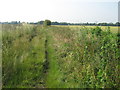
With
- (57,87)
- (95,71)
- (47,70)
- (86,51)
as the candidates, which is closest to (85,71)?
(95,71)

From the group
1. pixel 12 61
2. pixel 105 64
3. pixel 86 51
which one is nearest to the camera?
pixel 105 64

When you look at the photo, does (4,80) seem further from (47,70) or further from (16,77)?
(47,70)

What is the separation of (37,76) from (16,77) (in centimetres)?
83

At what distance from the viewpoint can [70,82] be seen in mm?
6125

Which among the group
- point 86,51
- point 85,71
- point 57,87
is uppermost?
point 86,51

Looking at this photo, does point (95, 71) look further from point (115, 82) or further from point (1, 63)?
point (1, 63)

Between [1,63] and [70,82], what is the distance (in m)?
2.40

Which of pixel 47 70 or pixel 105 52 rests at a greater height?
pixel 105 52

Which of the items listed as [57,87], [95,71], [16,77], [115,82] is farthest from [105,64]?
[16,77]

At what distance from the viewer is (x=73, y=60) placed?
24.9 ft

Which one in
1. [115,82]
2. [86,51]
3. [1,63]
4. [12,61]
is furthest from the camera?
[86,51]

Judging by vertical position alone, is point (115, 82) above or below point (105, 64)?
below

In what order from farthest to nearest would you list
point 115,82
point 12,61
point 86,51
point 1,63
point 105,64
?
point 86,51 < point 12,61 < point 1,63 < point 105,64 < point 115,82

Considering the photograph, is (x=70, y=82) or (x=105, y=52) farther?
(x=105, y=52)
